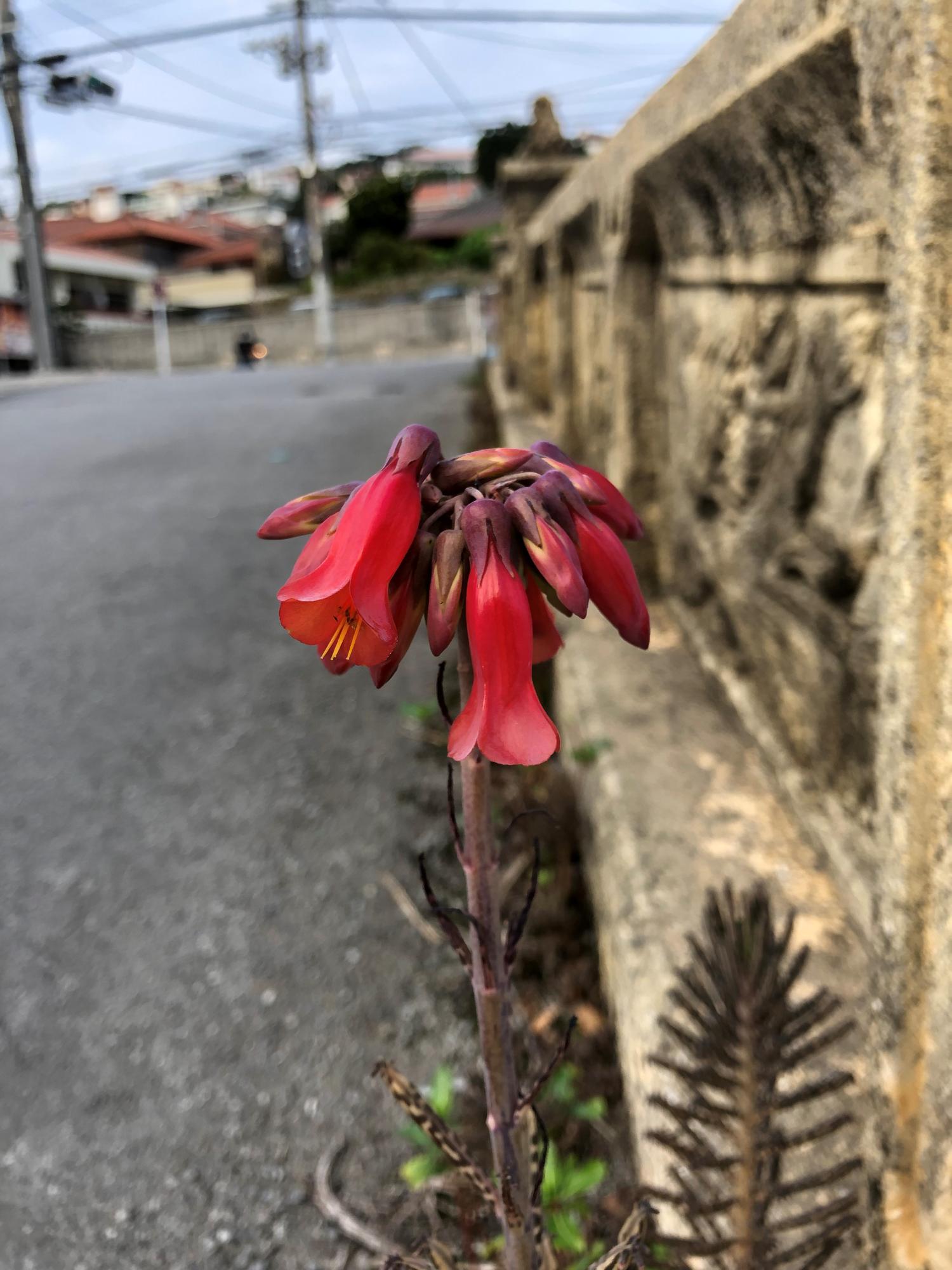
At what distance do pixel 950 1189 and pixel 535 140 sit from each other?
28.1 feet

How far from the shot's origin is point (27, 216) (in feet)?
77.9

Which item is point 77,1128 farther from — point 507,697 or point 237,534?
point 237,534

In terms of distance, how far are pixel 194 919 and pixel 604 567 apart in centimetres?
226

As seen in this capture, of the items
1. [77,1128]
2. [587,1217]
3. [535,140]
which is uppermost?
[535,140]

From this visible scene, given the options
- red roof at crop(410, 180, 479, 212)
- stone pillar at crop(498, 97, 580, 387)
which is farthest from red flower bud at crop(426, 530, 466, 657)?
red roof at crop(410, 180, 479, 212)

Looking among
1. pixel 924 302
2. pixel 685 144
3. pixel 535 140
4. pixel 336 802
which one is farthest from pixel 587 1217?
pixel 535 140

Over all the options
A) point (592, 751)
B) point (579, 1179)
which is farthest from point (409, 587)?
point (592, 751)

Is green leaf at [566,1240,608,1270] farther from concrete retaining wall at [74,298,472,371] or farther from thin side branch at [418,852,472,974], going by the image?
concrete retaining wall at [74,298,472,371]

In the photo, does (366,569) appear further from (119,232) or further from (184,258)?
(184,258)

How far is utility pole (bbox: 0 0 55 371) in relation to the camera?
72.3ft

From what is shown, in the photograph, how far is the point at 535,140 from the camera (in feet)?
26.6

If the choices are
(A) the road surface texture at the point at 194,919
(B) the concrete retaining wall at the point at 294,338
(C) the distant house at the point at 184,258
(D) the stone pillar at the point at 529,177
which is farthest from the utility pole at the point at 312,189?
(A) the road surface texture at the point at 194,919

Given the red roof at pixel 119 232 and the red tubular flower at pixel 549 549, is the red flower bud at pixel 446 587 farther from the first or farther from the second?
the red roof at pixel 119 232

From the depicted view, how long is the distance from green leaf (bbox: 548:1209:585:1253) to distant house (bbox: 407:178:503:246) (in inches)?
Answer: 1544
